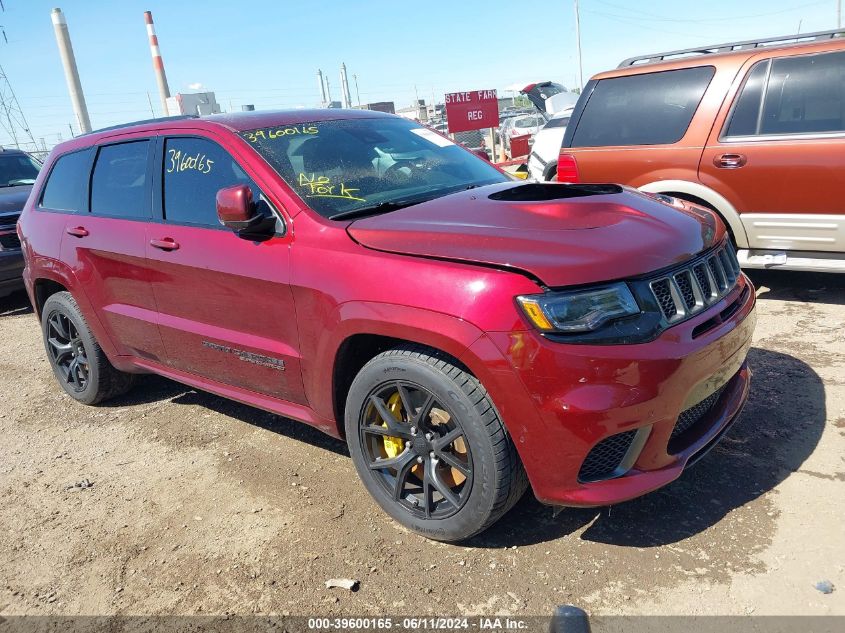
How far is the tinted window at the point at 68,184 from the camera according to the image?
4.24 metres

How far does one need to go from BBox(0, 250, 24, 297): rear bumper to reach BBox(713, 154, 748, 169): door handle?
7.10m

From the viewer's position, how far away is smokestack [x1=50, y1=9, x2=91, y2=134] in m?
26.4

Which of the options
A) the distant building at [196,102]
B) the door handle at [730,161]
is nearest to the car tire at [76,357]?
the door handle at [730,161]

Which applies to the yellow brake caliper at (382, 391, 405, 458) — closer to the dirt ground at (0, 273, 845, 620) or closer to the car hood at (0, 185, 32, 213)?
the dirt ground at (0, 273, 845, 620)

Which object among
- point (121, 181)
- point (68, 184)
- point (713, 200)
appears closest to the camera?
point (121, 181)

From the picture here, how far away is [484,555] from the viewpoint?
2.63m

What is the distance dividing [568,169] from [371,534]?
4060 millimetres

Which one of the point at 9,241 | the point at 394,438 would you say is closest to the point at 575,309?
the point at 394,438

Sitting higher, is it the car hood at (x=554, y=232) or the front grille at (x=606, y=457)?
the car hood at (x=554, y=232)

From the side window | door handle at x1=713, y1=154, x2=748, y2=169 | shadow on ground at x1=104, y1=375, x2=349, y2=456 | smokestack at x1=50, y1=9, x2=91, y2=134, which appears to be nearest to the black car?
shadow on ground at x1=104, y1=375, x2=349, y2=456

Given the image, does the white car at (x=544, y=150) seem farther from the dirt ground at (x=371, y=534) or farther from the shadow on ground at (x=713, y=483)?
the shadow on ground at (x=713, y=483)

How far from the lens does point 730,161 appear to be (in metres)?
5.05

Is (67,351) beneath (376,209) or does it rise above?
beneath

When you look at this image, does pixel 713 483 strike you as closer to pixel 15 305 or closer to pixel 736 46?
pixel 736 46
